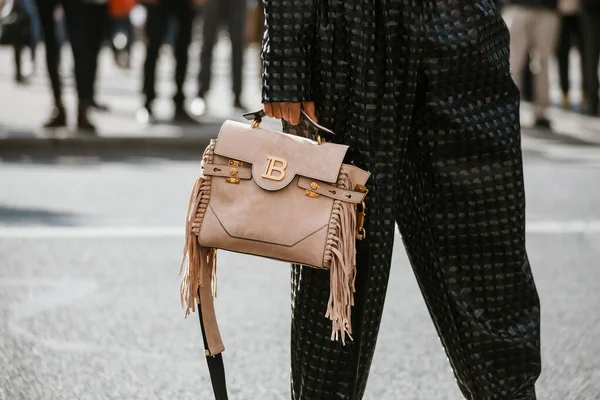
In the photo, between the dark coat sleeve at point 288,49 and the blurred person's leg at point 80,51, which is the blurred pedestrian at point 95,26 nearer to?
the blurred person's leg at point 80,51

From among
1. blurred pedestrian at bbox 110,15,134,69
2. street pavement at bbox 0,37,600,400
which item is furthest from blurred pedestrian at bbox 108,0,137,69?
street pavement at bbox 0,37,600,400

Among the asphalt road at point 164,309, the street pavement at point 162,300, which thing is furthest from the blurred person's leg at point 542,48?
the asphalt road at point 164,309

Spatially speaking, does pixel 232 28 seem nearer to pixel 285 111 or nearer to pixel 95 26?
pixel 95 26

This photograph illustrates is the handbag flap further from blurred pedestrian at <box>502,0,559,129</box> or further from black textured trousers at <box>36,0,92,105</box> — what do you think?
blurred pedestrian at <box>502,0,559,129</box>

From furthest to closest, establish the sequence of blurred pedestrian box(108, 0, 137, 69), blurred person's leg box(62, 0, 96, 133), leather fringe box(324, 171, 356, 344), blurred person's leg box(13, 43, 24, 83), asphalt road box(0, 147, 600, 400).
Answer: blurred pedestrian box(108, 0, 137, 69)
blurred person's leg box(13, 43, 24, 83)
blurred person's leg box(62, 0, 96, 133)
asphalt road box(0, 147, 600, 400)
leather fringe box(324, 171, 356, 344)

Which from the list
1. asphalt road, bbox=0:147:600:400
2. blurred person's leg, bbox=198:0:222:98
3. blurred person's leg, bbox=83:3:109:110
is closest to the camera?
asphalt road, bbox=0:147:600:400

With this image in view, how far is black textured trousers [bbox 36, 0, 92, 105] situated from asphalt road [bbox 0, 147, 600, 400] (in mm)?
2170

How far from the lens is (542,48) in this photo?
10617mm

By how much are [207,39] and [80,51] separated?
246 centimetres

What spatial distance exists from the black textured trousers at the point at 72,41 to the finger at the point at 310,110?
7073 millimetres

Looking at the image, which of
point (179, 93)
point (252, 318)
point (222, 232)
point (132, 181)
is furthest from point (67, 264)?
point (179, 93)

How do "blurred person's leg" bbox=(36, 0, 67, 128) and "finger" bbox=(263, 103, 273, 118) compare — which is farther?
"blurred person's leg" bbox=(36, 0, 67, 128)

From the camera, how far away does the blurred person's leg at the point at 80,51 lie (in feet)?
30.8

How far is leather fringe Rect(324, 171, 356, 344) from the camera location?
99.3 inches
